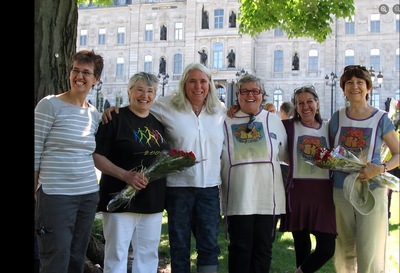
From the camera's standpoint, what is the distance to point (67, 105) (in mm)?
2705

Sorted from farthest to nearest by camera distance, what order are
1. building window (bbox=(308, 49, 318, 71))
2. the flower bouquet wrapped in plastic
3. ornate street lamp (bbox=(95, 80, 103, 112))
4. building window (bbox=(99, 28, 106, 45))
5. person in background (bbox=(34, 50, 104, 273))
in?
building window (bbox=(99, 28, 106, 45))
building window (bbox=(308, 49, 318, 71))
ornate street lamp (bbox=(95, 80, 103, 112))
the flower bouquet wrapped in plastic
person in background (bbox=(34, 50, 104, 273))

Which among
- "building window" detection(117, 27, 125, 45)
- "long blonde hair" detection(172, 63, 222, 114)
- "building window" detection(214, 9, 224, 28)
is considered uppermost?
"building window" detection(214, 9, 224, 28)

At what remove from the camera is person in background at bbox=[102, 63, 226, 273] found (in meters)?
3.25

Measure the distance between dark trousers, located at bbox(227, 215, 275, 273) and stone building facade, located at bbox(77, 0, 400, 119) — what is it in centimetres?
3512

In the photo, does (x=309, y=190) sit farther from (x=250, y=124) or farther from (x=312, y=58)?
(x=312, y=58)

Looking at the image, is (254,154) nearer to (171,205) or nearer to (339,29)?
(171,205)

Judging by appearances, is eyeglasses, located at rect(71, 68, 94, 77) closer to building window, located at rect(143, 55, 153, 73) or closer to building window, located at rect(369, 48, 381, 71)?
building window, located at rect(369, 48, 381, 71)

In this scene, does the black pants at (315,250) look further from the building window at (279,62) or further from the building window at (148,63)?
the building window at (148,63)

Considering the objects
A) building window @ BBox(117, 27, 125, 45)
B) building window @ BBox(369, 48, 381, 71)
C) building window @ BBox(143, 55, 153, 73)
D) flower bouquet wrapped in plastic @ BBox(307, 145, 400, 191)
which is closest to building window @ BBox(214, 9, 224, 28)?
building window @ BBox(143, 55, 153, 73)

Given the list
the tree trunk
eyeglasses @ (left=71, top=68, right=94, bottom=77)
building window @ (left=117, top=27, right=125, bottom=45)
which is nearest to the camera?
eyeglasses @ (left=71, top=68, right=94, bottom=77)

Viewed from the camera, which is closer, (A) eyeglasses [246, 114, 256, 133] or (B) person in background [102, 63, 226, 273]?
(B) person in background [102, 63, 226, 273]

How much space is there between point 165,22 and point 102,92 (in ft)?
31.7

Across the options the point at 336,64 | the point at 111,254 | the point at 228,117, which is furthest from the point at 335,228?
the point at 336,64

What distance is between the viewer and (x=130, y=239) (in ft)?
10.2
